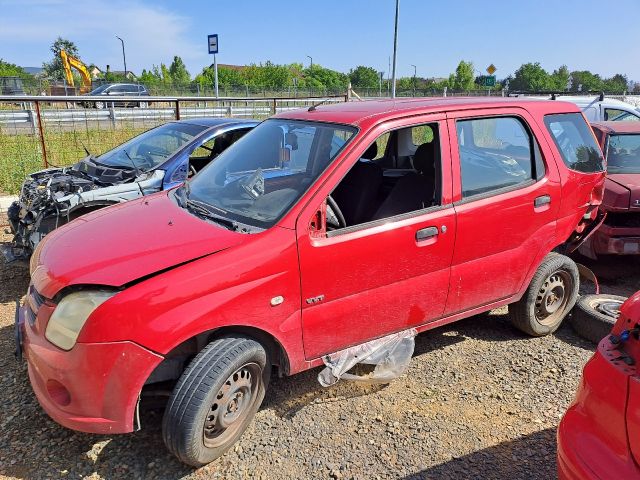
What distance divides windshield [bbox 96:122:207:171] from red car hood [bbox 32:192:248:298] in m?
2.61

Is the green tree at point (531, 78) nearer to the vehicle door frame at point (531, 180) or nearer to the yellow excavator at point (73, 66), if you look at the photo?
the yellow excavator at point (73, 66)

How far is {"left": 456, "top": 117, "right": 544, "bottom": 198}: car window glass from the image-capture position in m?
3.31

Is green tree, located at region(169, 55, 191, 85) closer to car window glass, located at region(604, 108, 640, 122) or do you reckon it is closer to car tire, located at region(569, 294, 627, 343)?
car window glass, located at region(604, 108, 640, 122)

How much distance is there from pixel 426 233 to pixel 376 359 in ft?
2.91

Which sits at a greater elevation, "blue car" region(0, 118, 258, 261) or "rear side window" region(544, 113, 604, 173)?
"rear side window" region(544, 113, 604, 173)

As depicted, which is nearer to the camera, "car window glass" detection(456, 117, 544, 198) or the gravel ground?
the gravel ground

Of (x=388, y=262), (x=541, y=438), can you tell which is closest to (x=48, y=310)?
(x=388, y=262)

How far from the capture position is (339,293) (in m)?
2.81

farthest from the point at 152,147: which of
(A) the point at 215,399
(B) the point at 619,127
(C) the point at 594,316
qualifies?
(B) the point at 619,127

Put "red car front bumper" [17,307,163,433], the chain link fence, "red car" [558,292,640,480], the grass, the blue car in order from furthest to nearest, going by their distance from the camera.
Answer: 1. the grass
2. the chain link fence
3. the blue car
4. "red car front bumper" [17,307,163,433]
5. "red car" [558,292,640,480]

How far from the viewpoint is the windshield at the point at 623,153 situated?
18.8ft

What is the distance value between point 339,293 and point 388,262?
37 centimetres

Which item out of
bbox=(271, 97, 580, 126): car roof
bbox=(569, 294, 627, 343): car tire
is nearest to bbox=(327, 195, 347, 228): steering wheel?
bbox=(271, 97, 580, 126): car roof

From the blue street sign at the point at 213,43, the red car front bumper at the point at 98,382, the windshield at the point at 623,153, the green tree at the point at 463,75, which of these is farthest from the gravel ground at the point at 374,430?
the green tree at the point at 463,75
